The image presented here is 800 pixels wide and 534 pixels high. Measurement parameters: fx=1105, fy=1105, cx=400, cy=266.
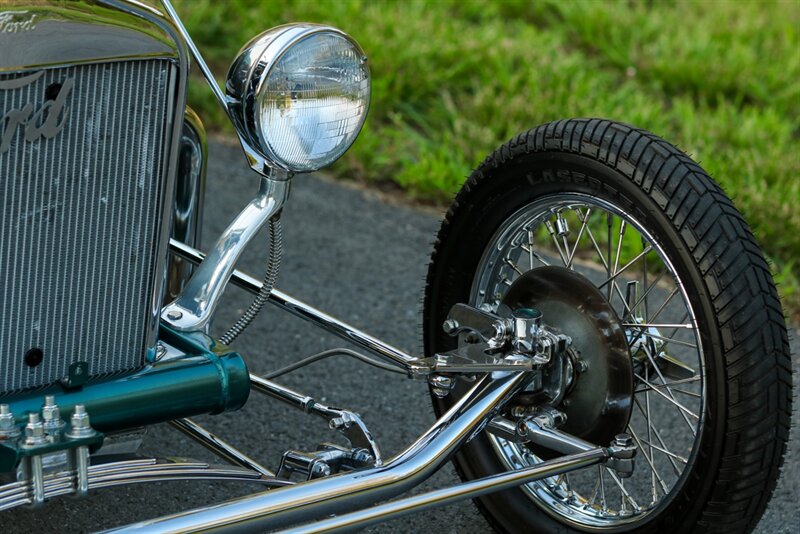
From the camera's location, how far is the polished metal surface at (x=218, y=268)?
6.63ft

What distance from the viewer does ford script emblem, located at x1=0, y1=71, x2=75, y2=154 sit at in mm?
1683

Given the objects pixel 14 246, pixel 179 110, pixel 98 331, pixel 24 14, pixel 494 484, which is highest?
pixel 24 14

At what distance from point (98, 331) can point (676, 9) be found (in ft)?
16.9

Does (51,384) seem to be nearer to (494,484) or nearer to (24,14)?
(24,14)

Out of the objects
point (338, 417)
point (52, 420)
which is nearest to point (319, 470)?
point (338, 417)

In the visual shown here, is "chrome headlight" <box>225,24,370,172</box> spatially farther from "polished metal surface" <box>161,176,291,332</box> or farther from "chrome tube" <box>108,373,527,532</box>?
"chrome tube" <box>108,373,527,532</box>

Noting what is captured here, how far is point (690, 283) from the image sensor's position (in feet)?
6.23

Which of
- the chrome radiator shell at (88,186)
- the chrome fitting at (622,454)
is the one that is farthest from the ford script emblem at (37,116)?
the chrome fitting at (622,454)

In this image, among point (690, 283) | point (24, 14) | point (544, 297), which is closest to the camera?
point (24, 14)

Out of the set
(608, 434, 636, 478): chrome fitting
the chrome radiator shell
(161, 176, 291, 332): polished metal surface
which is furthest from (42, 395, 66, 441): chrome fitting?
(608, 434, 636, 478): chrome fitting

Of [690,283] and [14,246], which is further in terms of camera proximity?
[690,283]

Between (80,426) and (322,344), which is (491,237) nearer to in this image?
(80,426)

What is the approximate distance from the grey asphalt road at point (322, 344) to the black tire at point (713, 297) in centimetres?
67

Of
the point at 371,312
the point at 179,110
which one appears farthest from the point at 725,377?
the point at 371,312
